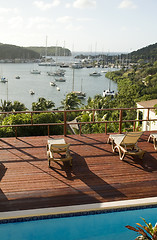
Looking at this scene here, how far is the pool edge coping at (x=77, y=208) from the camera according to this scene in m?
4.14

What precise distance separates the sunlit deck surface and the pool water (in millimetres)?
267

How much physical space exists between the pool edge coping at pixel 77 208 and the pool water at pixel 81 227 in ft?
0.37

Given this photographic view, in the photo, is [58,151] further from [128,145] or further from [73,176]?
[128,145]

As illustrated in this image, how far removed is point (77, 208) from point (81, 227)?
317 millimetres

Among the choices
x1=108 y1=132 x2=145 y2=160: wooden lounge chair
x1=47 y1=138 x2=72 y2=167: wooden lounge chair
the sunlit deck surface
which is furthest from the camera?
x1=108 y1=132 x2=145 y2=160: wooden lounge chair

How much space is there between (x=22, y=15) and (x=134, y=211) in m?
128

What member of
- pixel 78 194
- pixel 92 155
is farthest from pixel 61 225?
pixel 92 155

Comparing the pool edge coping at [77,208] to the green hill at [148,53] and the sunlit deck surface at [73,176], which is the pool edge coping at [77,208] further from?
the green hill at [148,53]

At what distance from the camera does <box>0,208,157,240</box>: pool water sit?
163 inches

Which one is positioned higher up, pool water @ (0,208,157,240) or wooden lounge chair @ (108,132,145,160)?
wooden lounge chair @ (108,132,145,160)

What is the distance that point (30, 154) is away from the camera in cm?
631

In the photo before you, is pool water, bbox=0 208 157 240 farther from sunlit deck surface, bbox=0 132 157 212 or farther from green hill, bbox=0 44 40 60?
green hill, bbox=0 44 40 60

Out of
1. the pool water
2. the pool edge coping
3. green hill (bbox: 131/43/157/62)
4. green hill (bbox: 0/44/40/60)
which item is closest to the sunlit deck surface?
the pool edge coping

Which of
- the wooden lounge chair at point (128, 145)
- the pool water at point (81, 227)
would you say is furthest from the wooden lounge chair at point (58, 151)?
the pool water at point (81, 227)
